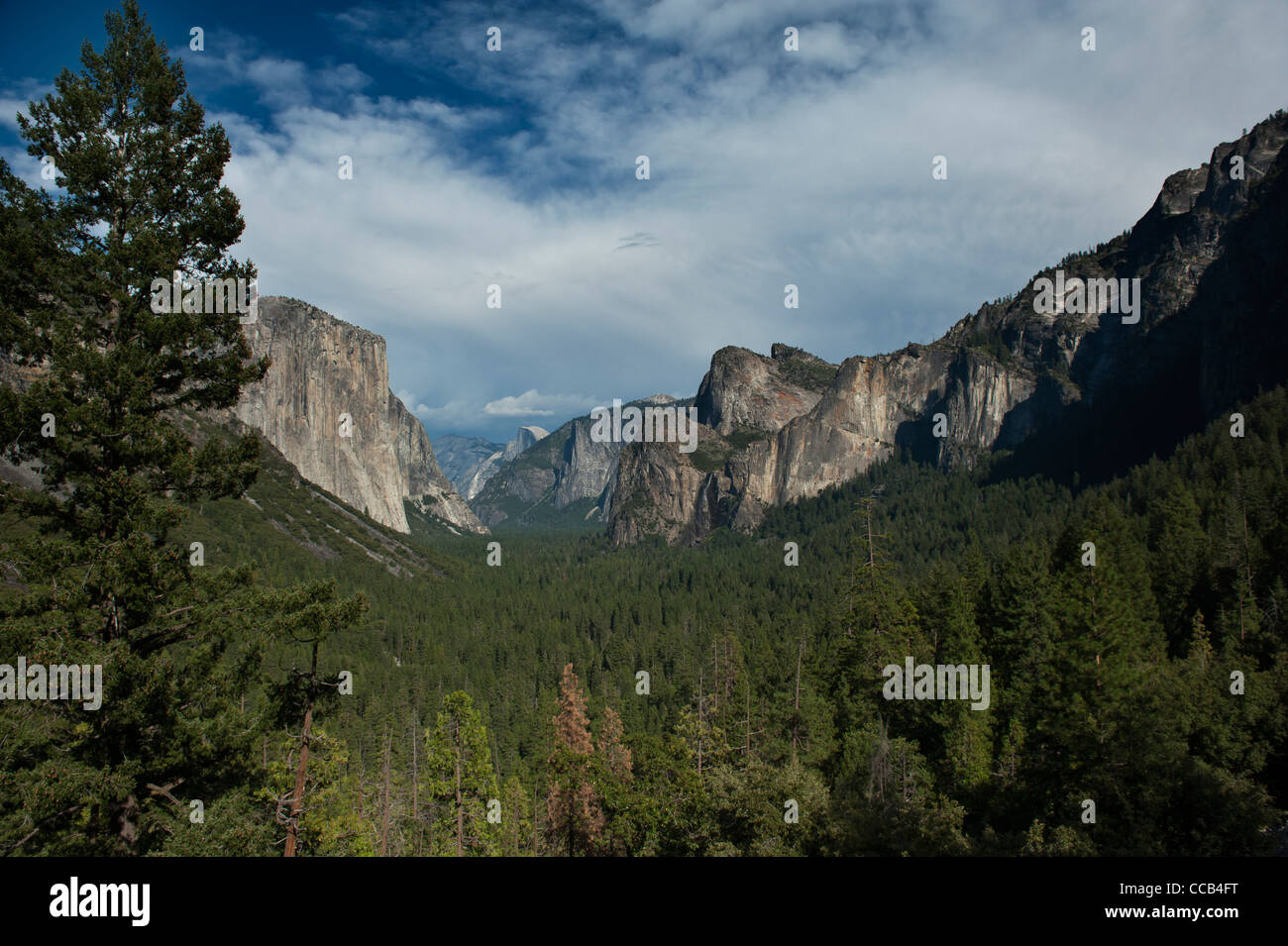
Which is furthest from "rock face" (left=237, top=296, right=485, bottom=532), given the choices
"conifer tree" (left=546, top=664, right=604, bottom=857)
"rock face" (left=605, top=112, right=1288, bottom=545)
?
"conifer tree" (left=546, top=664, right=604, bottom=857)

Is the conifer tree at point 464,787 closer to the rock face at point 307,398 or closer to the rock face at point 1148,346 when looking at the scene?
the rock face at point 1148,346

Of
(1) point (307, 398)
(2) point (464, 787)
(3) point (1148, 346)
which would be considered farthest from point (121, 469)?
(1) point (307, 398)

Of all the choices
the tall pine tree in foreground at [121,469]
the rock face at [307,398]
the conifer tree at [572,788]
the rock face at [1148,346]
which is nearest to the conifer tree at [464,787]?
the conifer tree at [572,788]

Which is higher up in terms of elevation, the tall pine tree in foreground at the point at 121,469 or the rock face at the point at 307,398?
the rock face at the point at 307,398

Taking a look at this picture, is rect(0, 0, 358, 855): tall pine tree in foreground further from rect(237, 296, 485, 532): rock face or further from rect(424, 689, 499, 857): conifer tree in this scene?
rect(237, 296, 485, 532): rock face

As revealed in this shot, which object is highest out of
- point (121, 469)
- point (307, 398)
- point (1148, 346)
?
point (1148, 346)

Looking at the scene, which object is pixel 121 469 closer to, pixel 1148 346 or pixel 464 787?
pixel 464 787

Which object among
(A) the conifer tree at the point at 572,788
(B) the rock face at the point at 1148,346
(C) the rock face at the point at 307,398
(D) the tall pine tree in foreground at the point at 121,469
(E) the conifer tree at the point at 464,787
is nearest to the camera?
(D) the tall pine tree in foreground at the point at 121,469

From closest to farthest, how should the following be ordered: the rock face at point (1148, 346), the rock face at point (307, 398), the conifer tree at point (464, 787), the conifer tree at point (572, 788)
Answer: the conifer tree at point (464, 787) → the conifer tree at point (572, 788) → the rock face at point (1148, 346) → the rock face at point (307, 398)
